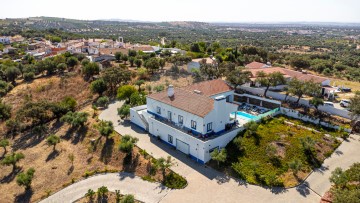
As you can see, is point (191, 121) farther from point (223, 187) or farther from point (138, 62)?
point (138, 62)

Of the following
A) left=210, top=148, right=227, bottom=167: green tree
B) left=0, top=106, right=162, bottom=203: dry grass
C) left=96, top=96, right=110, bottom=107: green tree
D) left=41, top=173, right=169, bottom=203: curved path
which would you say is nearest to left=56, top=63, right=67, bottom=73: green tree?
left=96, top=96, right=110, bottom=107: green tree

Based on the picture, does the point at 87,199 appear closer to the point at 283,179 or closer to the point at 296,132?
the point at 283,179

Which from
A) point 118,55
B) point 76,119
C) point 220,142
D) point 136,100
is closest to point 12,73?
point 118,55

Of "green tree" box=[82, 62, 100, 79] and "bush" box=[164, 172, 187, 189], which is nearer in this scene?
"bush" box=[164, 172, 187, 189]

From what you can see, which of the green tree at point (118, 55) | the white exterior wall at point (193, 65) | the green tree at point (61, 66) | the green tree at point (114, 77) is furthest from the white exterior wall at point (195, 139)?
the green tree at point (118, 55)

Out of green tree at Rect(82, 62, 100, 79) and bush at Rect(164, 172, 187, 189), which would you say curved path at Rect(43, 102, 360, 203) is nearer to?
bush at Rect(164, 172, 187, 189)

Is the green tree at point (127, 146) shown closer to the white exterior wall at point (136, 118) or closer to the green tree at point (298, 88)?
the white exterior wall at point (136, 118)

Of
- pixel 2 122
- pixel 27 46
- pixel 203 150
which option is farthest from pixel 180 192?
pixel 27 46
